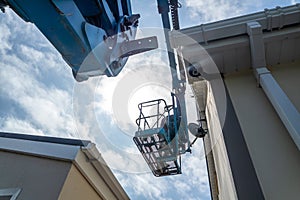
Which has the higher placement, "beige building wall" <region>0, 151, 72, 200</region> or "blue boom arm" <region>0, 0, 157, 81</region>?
"blue boom arm" <region>0, 0, 157, 81</region>

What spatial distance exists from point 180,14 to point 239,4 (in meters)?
0.89

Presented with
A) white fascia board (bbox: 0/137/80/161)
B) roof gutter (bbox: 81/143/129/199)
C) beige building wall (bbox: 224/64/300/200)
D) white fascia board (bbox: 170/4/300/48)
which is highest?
white fascia board (bbox: 170/4/300/48)

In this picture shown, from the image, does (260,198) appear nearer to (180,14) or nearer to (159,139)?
(159,139)

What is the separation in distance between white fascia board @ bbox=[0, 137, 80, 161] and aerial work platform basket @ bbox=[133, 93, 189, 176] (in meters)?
1.21

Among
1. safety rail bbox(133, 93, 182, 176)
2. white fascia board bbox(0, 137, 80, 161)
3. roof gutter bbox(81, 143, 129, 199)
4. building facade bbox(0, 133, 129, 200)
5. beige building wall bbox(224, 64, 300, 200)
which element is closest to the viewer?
beige building wall bbox(224, 64, 300, 200)

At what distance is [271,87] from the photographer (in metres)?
2.38

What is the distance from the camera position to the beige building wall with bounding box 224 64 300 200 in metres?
1.96

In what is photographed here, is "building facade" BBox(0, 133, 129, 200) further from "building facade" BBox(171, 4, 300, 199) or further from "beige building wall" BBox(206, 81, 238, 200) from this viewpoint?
"building facade" BBox(171, 4, 300, 199)

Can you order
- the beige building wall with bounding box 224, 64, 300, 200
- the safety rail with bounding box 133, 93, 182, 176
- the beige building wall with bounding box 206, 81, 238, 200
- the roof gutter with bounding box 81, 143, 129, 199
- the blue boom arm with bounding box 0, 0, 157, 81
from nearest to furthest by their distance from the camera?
1. the blue boom arm with bounding box 0, 0, 157, 81
2. the beige building wall with bounding box 224, 64, 300, 200
3. the beige building wall with bounding box 206, 81, 238, 200
4. the roof gutter with bounding box 81, 143, 129, 199
5. the safety rail with bounding box 133, 93, 182, 176

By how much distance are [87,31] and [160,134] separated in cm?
267

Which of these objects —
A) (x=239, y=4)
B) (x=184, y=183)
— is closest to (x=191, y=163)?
(x=184, y=183)

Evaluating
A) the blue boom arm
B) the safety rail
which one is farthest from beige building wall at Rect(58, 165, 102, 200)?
the blue boom arm

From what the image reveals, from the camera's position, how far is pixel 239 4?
3371mm

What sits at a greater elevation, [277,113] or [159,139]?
[277,113]
